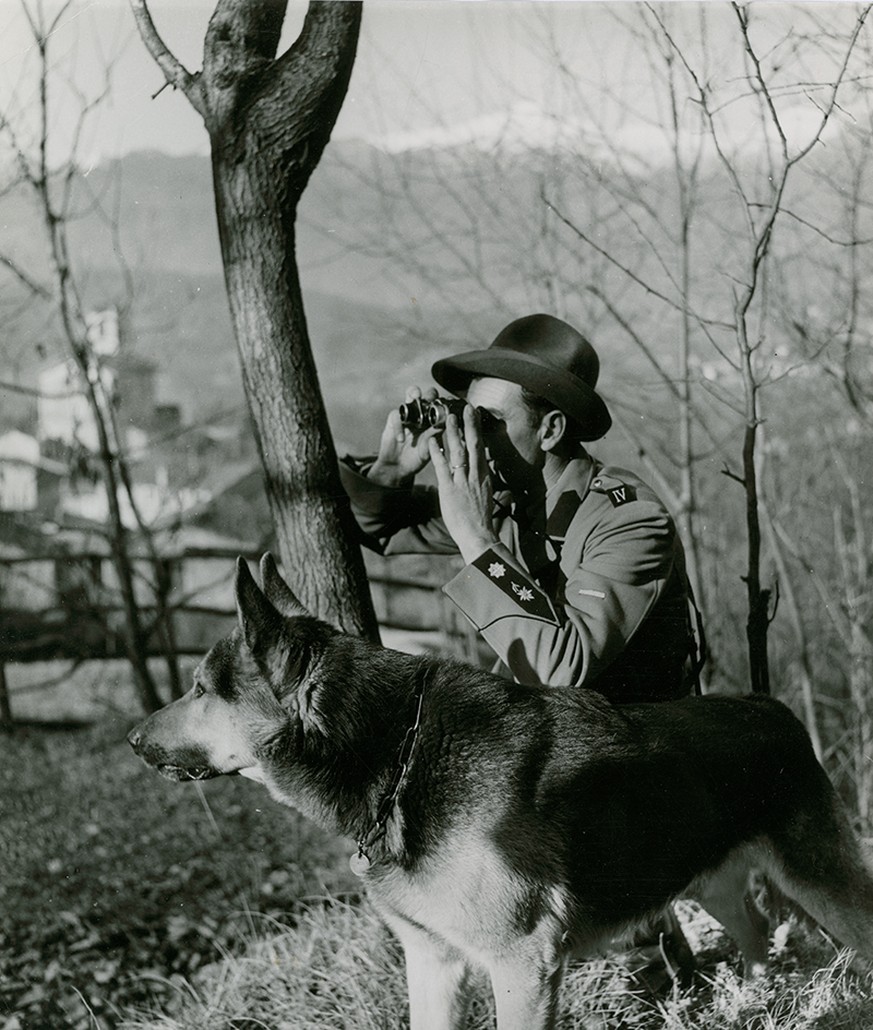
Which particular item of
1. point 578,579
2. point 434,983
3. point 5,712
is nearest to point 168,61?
point 578,579

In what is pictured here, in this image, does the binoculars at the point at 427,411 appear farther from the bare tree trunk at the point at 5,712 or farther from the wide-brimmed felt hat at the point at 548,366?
the bare tree trunk at the point at 5,712

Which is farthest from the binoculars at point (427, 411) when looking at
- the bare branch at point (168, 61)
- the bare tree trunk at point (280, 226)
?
the bare branch at point (168, 61)

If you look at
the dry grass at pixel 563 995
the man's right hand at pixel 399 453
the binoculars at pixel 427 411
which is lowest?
the dry grass at pixel 563 995

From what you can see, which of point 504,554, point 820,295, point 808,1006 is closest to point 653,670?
point 504,554

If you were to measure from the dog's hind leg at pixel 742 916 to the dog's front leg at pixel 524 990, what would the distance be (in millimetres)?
1104

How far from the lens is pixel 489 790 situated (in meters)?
3.00

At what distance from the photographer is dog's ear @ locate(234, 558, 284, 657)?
9.55ft

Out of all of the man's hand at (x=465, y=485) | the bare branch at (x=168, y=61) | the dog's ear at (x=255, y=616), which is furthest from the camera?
the bare branch at (x=168, y=61)

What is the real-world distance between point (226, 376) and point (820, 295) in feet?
23.4

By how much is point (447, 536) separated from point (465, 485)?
799 mm

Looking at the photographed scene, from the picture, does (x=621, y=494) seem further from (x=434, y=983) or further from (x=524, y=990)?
(x=434, y=983)

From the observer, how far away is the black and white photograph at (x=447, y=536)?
10.3ft

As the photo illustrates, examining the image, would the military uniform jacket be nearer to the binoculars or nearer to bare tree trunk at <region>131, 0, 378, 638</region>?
bare tree trunk at <region>131, 0, 378, 638</region>

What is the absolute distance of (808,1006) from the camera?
364 centimetres
